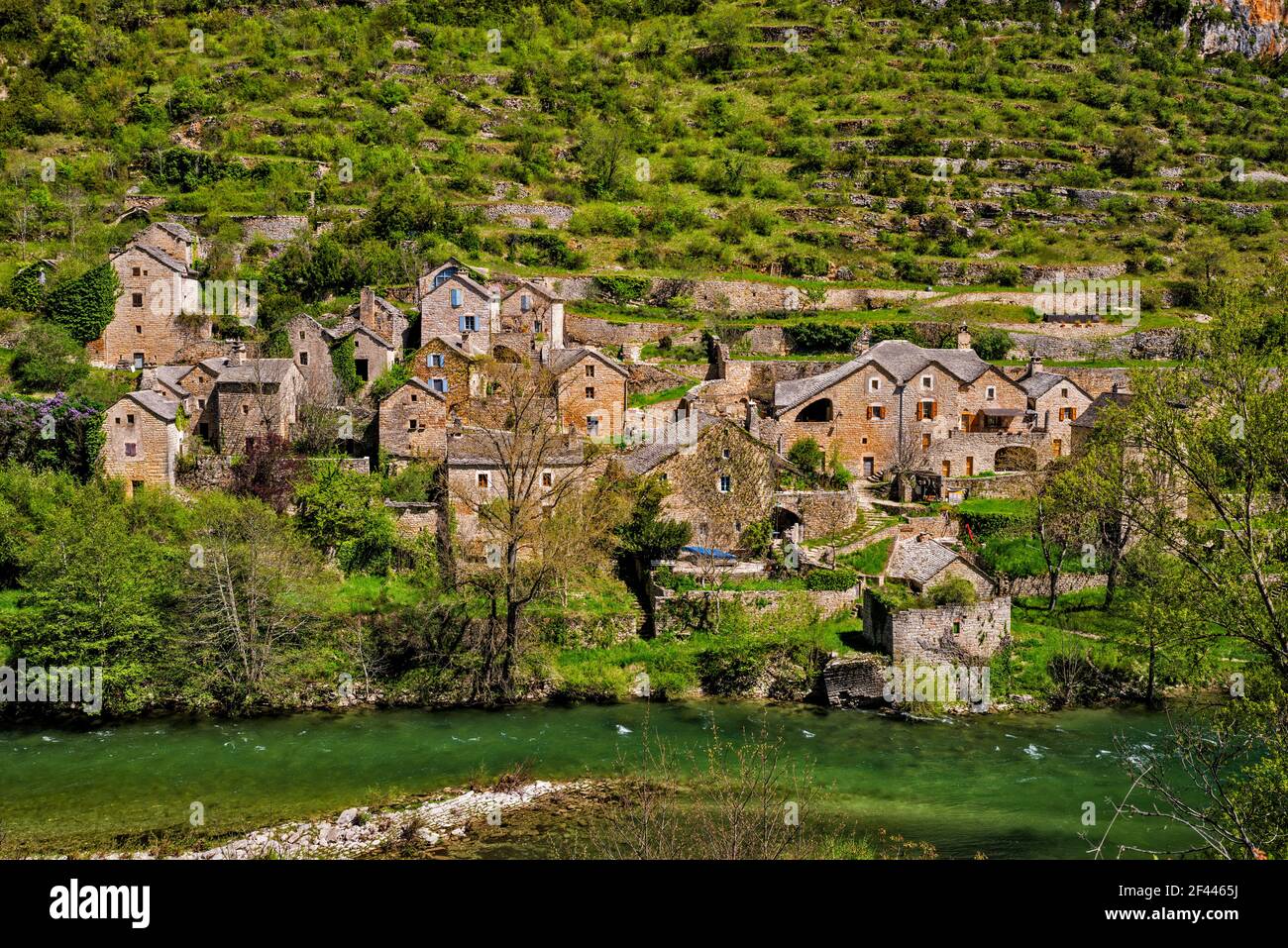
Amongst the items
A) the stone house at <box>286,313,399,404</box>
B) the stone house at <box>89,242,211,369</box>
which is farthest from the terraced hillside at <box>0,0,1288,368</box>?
the stone house at <box>286,313,399,404</box>

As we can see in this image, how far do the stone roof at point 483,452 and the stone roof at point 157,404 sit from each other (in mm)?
8585

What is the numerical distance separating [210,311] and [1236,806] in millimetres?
42246

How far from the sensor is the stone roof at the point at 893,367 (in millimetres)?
38750

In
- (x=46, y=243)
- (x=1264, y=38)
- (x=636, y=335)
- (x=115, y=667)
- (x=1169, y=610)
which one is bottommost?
(x=115, y=667)

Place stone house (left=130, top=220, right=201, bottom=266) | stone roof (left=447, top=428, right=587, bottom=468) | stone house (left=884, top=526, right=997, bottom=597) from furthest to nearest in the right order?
stone house (left=130, top=220, right=201, bottom=266) → stone roof (left=447, top=428, right=587, bottom=468) → stone house (left=884, top=526, right=997, bottom=597)

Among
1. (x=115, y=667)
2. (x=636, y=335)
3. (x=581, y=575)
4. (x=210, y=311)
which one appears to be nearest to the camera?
(x=115, y=667)

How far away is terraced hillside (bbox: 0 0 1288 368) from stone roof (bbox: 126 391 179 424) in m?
10.2

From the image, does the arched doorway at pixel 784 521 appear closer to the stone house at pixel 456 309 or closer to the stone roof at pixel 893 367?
the stone roof at pixel 893 367

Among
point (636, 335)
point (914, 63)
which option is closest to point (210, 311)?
point (636, 335)

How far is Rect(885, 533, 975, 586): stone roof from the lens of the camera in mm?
28688

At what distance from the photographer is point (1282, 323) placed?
1214 cm

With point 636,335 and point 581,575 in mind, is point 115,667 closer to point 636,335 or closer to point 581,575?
point 581,575

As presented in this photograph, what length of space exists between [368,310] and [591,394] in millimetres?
10264

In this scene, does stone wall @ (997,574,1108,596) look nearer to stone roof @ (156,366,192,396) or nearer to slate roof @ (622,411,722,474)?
slate roof @ (622,411,722,474)
